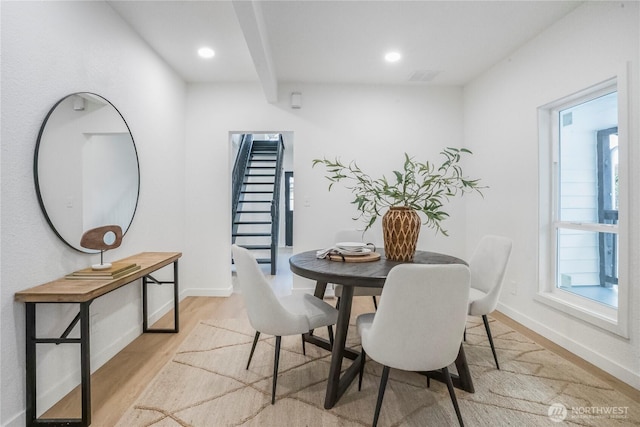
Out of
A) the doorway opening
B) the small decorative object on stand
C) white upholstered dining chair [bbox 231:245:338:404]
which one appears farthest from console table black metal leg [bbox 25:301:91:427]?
the doorway opening

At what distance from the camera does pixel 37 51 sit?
1731mm

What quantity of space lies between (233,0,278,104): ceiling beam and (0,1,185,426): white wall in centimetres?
100

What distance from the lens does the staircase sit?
5.88 meters

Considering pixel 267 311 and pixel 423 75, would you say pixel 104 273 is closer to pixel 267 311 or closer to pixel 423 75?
pixel 267 311

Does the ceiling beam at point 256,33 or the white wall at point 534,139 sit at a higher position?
the ceiling beam at point 256,33

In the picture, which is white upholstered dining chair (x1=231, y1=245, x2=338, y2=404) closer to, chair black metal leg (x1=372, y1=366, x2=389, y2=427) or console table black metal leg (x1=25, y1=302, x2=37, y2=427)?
chair black metal leg (x1=372, y1=366, x2=389, y2=427)

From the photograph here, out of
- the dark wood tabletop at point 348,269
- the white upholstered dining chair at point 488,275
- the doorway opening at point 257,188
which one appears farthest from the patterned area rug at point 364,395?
the doorway opening at point 257,188

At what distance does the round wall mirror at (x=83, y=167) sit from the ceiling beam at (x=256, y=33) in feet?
3.69

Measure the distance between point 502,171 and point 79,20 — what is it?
3.73 metres

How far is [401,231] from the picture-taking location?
7.02ft

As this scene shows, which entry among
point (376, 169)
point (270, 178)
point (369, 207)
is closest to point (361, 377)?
point (369, 207)

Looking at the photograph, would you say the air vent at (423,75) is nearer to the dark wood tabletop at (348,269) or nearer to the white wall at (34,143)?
the dark wood tabletop at (348,269)

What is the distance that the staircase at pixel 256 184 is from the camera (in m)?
5.88

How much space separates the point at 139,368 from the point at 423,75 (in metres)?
3.90
